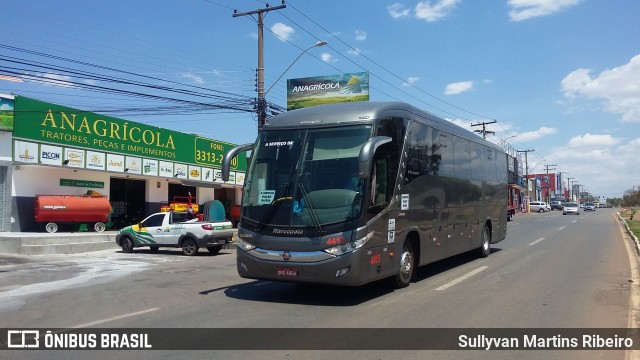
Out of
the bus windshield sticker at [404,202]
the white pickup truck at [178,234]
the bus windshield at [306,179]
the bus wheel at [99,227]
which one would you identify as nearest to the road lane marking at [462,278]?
the bus windshield sticker at [404,202]

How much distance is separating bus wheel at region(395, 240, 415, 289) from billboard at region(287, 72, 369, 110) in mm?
31813

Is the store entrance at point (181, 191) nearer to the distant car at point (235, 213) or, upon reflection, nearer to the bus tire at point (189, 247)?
the distant car at point (235, 213)

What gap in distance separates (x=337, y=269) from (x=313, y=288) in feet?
7.39

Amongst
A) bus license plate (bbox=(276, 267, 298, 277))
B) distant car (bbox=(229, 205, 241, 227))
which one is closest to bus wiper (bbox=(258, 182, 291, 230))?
bus license plate (bbox=(276, 267, 298, 277))

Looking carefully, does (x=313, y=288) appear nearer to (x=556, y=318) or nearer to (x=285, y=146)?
(x=285, y=146)

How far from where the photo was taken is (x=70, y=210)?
2472 centimetres

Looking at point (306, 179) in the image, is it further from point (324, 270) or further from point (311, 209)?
point (324, 270)

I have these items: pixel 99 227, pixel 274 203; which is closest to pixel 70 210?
pixel 99 227

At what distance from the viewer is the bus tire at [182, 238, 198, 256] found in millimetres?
18984

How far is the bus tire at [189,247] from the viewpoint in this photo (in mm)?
18984

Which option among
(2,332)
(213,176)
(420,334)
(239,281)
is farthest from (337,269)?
(213,176)

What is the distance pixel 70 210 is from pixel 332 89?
23.2 metres

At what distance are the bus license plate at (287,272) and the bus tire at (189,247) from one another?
10936 mm

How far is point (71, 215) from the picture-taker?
24.8 metres
